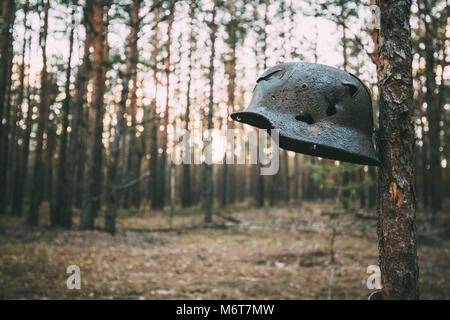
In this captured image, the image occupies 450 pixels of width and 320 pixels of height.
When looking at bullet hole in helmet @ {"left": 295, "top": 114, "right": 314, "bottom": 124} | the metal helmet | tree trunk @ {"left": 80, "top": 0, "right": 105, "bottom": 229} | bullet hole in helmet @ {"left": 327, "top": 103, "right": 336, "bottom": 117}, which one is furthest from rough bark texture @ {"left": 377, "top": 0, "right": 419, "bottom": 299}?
tree trunk @ {"left": 80, "top": 0, "right": 105, "bottom": 229}

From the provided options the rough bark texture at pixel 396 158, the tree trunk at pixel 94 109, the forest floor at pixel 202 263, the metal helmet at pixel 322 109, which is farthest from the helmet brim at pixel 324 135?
the tree trunk at pixel 94 109

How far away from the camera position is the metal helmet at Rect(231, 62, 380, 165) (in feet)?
6.03

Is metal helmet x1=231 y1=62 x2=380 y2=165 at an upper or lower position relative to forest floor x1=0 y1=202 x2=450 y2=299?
upper

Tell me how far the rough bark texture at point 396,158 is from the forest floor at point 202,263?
4.59 m

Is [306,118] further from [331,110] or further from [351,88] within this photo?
[351,88]

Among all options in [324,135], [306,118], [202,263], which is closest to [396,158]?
[324,135]

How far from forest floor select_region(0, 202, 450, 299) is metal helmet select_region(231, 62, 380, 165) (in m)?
4.89

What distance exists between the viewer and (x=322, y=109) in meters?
1.93

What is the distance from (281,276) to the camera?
7410 millimetres

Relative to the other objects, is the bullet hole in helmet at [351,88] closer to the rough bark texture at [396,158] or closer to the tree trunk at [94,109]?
the rough bark texture at [396,158]

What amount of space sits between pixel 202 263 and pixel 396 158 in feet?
24.0

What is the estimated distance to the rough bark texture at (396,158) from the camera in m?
1.84

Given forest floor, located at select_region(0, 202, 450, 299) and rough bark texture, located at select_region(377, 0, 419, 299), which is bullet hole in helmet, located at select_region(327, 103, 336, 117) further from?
forest floor, located at select_region(0, 202, 450, 299)
